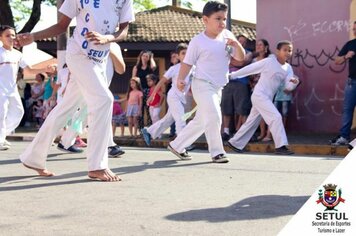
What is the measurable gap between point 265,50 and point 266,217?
771 cm

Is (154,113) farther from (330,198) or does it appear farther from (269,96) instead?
(330,198)

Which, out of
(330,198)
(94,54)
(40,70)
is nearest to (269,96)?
(40,70)

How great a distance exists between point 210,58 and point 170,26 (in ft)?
60.0

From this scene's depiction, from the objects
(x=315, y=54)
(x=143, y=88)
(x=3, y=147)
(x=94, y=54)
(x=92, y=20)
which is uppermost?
(x=92, y=20)

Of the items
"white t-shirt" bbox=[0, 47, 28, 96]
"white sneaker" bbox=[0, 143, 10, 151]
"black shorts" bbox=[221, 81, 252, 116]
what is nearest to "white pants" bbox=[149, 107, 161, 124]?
"black shorts" bbox=[221, 81, 252, 116]

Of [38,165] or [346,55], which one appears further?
[346,55]

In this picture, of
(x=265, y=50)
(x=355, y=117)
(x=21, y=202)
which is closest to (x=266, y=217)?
(x=21, y=202)

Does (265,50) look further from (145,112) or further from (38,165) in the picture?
(38,165)

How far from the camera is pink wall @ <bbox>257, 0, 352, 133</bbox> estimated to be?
13805 millimetres

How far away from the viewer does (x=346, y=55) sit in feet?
36.5

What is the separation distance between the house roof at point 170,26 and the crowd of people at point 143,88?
35.2 ft

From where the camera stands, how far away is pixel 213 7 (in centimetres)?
818

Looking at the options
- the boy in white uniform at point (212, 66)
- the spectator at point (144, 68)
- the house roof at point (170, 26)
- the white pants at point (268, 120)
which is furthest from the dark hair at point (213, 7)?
the house roof at point (170, 26)

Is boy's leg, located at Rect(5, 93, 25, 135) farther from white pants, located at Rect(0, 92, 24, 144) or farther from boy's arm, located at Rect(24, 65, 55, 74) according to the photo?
boy's arm, located at Rect(24, 65, 55, 74)
